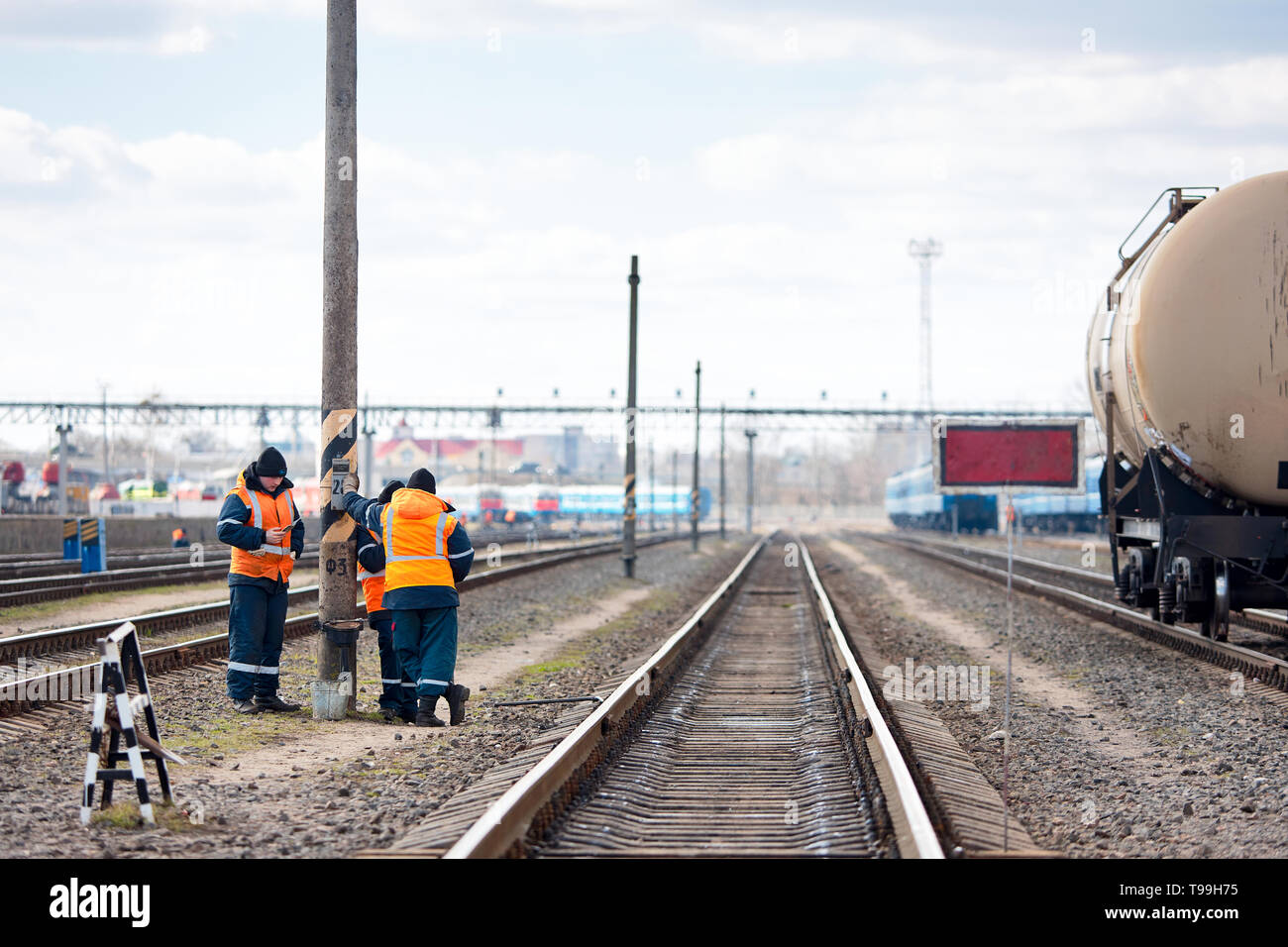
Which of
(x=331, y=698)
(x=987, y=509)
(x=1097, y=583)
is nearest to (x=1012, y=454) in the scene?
(x=331, y=698)

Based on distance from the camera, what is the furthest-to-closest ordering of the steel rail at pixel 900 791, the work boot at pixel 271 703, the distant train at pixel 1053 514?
1. the distant train at pixel 1053 514
2. the work boot at pixel 271 703
3. the steel rail at pixel 900 791

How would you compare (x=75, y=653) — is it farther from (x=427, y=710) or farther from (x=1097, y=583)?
(x=1097, y=583)

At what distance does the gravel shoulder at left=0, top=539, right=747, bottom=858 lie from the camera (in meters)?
6.12

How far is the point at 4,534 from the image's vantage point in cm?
3775

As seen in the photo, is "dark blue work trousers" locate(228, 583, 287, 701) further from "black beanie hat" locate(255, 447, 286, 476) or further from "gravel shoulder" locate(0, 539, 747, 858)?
"black beanie hat" locate(255, 447, 286, 476)

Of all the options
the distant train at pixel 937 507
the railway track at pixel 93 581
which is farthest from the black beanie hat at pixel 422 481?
the distant train at pixel 937 507

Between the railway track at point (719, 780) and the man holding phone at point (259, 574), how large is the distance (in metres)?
2.65

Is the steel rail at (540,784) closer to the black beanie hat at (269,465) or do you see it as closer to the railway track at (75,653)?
the railway track at (75,653)

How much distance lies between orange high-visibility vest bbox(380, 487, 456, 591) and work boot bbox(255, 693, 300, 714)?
159 centimetres

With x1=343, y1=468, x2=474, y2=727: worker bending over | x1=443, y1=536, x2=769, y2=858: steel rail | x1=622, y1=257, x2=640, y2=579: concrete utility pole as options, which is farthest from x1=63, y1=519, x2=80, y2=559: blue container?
x1=343, y1=468, x2=474, y2=727: worker bending over

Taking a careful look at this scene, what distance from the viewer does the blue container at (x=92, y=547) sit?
25312 mm
